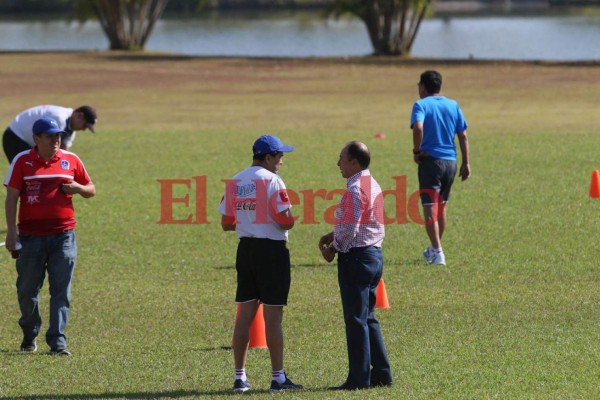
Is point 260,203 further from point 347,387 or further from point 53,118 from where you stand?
point 53,118

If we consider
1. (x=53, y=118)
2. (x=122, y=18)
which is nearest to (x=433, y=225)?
(x=53, y=118)

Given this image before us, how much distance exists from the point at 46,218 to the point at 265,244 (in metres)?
2.17

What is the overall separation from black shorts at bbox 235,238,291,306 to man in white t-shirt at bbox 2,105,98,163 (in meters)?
4.76

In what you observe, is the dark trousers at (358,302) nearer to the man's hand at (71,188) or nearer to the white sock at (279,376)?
the white sock at (279,376)

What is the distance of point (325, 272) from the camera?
12.9 meters

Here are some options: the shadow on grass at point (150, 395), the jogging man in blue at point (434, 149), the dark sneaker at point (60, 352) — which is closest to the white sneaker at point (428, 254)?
the jogging man in blue at point (434, 149)

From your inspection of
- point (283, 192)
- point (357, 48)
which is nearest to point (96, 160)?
point (283, 192)

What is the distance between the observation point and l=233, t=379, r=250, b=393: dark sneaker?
801cm

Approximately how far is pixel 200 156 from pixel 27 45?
51.0 metres

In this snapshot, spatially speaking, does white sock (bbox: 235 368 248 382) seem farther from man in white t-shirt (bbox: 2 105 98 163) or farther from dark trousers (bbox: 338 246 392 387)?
man in white t-shirt (bbox: 2 105 98 163)

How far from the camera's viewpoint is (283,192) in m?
8.06

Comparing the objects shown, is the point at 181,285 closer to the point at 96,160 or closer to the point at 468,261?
the point at 468,261

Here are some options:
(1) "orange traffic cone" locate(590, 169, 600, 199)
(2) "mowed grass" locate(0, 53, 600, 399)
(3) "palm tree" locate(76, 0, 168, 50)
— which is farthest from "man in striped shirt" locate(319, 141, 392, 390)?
(3) "palm tree" locate(76, 0, 168, 50)

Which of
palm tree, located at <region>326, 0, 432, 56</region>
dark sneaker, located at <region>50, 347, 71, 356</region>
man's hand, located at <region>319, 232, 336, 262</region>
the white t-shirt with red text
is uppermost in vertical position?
palm tree, located at <region>326, 0, 432, 56</region>
